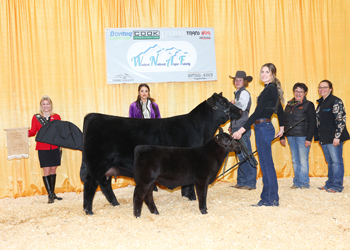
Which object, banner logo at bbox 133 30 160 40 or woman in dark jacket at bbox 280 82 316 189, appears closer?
woman in dark jacket at bbox 280 82 316 189

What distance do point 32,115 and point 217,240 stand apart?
403cm

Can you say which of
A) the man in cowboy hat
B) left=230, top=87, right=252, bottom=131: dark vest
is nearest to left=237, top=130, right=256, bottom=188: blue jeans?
the man in cowboy hat

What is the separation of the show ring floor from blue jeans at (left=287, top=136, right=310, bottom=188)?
411mm

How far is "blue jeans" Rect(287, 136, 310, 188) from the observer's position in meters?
4.77

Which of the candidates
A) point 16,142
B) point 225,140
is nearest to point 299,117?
point 225,140

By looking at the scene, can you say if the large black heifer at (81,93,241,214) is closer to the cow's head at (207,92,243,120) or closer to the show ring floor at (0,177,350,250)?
the cow's head at (207,92,243,120)

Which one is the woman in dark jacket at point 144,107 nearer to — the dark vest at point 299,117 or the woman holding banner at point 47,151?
the woman holding banner at point 47,151

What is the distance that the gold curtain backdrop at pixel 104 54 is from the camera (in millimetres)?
5098

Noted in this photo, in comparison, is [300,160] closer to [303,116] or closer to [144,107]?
[303,116]

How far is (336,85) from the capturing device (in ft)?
19.7

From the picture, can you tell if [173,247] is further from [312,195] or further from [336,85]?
[336,85]

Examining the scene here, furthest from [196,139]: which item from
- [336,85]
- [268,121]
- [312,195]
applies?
[336,85]

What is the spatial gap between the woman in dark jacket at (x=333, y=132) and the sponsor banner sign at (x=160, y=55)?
200 cm

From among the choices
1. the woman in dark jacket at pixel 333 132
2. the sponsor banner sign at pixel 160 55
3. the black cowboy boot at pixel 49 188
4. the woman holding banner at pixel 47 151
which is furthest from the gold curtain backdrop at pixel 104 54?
the woman in dark jacket at pixel 333 132
